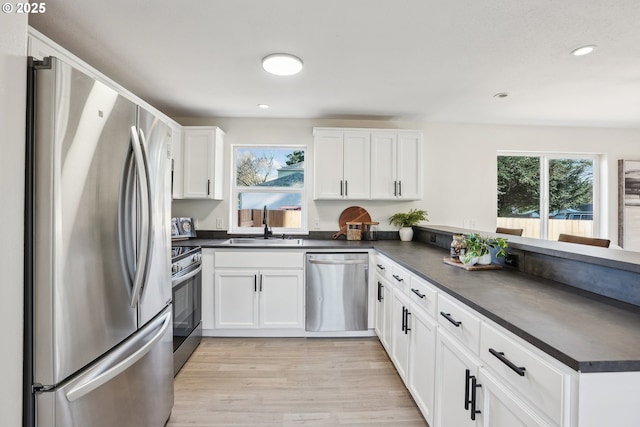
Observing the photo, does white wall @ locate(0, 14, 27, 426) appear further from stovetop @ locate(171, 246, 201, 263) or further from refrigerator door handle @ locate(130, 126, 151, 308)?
stovetop @ locate(171, 246, 201, 263)

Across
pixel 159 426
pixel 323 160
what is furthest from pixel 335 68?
pixel 159 426

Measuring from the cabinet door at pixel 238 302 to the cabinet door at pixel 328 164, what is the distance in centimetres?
119

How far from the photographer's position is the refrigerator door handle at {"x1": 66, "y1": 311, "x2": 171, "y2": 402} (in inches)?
41.7

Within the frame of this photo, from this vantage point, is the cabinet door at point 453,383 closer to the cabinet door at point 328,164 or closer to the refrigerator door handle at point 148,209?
the refrigerator door handle at point 148,209

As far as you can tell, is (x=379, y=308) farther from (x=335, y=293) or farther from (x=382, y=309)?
(x=335, y=293)

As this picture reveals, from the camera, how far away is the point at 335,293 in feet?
9.52

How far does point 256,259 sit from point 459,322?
6.61ft

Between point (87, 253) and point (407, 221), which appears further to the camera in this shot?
point (407, 221)

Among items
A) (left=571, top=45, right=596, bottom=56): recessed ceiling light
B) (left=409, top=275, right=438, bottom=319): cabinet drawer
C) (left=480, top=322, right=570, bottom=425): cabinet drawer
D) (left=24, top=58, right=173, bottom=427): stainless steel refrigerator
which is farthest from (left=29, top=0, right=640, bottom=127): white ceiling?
(left=480, top=322, right=570, bottom=425): cabinet drawer

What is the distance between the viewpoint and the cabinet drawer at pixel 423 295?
161 centimetres

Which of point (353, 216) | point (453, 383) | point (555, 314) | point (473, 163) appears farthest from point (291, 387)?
point (473, 163)

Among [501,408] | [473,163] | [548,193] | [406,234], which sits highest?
[473,163]

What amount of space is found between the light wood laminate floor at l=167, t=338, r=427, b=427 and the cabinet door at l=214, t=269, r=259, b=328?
0.19m

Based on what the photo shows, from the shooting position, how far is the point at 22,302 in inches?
38.4
